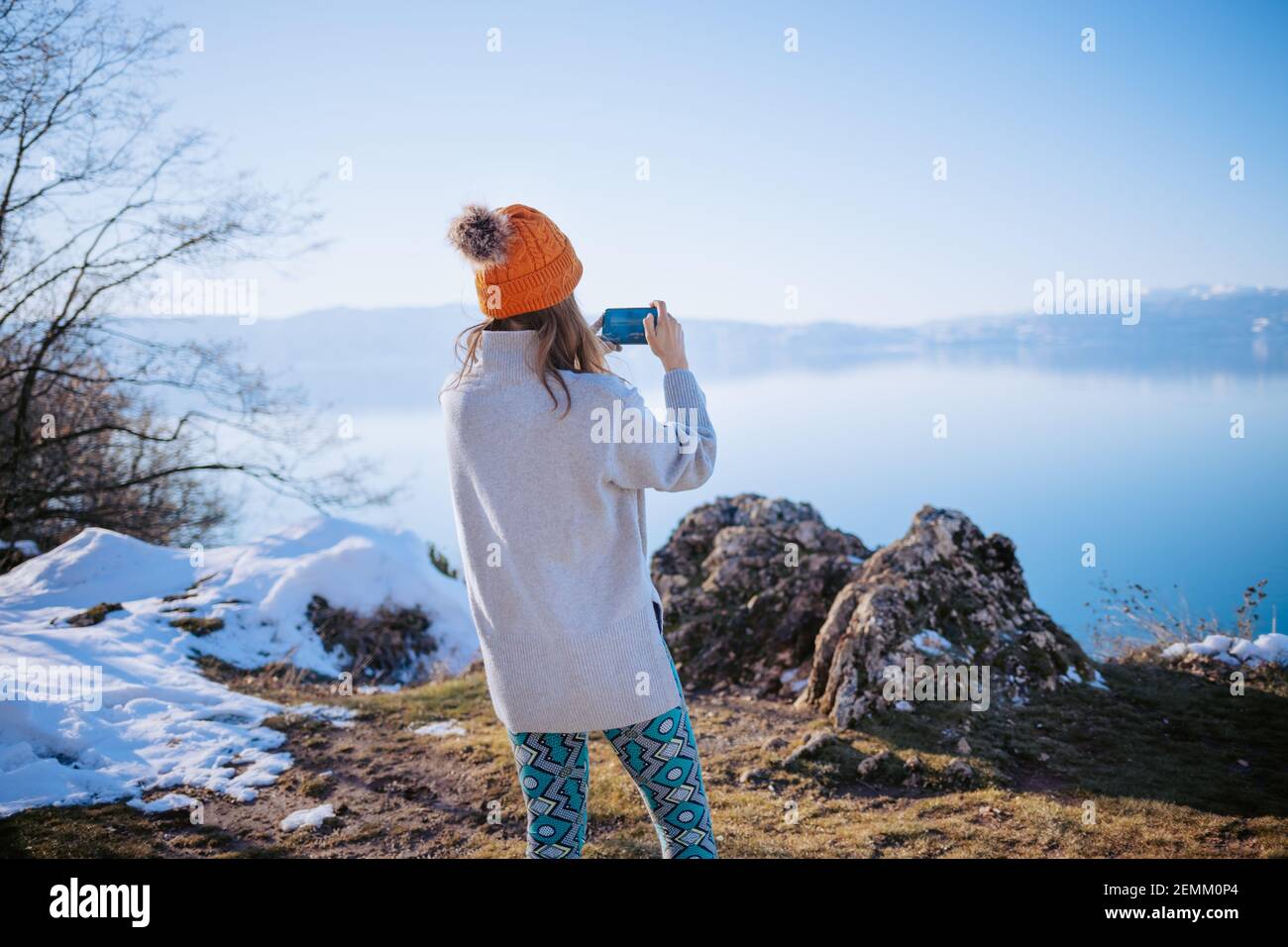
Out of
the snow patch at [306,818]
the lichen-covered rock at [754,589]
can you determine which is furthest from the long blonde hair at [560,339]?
the lichen-covered rock at [754,589]

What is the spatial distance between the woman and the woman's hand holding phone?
3.9 inches

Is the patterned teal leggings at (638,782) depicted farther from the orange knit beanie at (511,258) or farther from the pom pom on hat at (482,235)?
the pom pom on hat at (482,235)

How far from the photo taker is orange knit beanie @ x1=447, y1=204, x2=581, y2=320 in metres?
1.68

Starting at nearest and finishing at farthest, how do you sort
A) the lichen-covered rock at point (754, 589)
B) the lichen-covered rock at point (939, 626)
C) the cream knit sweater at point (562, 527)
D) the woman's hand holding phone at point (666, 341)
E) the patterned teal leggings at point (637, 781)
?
the cream knit sweater at point (562, 527) < the patterned teal leggings at point (637, 781) < the woman's hand holding phone at point (666, 341) < the lichen-covered rock at point (939, 626) < the lichen-covered rock at point (754, 589)

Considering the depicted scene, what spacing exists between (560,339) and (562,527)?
398mm

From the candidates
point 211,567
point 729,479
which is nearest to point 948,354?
point 729,479

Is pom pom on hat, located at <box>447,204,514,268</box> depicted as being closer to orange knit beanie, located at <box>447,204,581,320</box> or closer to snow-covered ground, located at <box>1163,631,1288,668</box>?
orange knit beanie, located at <box>447,204,581,320</box>

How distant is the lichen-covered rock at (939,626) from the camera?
3740mm

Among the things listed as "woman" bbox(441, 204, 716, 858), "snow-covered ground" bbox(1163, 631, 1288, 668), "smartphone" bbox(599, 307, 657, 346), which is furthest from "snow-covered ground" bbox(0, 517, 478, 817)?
"snow-covered ground" bbox(1163, 631, 1288, 668)

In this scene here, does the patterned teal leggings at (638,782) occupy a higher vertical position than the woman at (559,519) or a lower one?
lower

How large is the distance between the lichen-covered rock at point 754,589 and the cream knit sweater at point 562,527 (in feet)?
9.06
